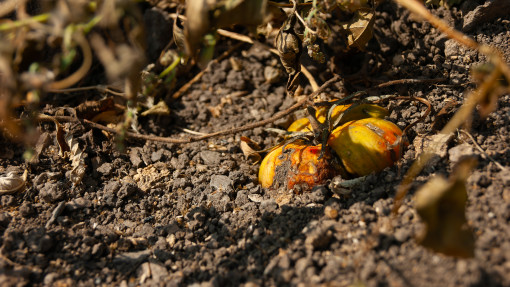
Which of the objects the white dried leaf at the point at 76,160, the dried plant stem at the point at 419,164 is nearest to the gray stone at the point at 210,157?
the white dried leaf at the point at 76,160

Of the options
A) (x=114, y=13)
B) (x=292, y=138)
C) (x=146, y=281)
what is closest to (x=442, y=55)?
(x=292, y=138)

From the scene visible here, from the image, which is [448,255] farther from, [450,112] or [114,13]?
[114,13]

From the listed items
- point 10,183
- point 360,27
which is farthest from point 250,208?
point 10,183

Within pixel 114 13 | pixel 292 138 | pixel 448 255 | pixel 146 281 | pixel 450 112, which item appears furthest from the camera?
pixel 292 138

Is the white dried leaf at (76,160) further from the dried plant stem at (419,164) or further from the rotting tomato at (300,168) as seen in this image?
the dried plant stem at (419,164)

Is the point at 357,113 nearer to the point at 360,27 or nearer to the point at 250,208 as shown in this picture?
the point at 360,27

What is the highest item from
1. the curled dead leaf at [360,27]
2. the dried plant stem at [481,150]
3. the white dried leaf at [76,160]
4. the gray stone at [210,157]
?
the curled dead leaf at [360,27]

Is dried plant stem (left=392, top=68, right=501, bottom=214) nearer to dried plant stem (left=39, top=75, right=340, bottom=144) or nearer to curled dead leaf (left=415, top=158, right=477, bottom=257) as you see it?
curled dead leaf (left=415, top=158, right=477, bottom=257)
